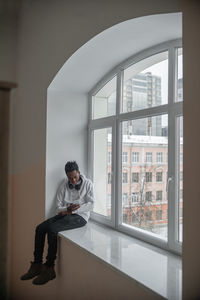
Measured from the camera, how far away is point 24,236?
302 centimetres

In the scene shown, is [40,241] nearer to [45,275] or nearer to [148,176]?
[45,275]

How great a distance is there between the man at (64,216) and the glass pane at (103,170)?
0.53ft

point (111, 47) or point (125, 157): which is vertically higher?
point (111, 47)

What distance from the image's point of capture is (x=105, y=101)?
2633mm

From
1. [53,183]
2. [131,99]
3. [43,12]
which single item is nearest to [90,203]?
[53,183]

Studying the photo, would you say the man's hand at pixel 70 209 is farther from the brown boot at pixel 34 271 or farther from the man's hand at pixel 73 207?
the brown boot at pixel 34 271

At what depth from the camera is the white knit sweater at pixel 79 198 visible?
2445 mm

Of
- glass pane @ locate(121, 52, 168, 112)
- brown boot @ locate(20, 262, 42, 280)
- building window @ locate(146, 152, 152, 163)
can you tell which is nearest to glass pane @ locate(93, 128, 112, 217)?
glass pane @ locate(121, 52, 168, 112)

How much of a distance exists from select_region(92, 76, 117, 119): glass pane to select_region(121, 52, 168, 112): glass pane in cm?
15

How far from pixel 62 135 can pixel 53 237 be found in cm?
92

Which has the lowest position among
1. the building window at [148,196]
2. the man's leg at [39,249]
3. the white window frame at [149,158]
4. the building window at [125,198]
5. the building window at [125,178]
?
the man's leg at [39,249]

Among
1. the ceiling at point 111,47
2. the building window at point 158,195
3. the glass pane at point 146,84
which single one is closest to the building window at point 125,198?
the building window at point 158,195

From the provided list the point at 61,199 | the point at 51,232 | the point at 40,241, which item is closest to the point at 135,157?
the point at 61,199

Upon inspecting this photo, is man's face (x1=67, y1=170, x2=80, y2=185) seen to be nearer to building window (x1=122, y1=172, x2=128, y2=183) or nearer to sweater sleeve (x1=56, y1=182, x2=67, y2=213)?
sweater sleeve (x1=56, y1=182, x2=67, y2=213)
